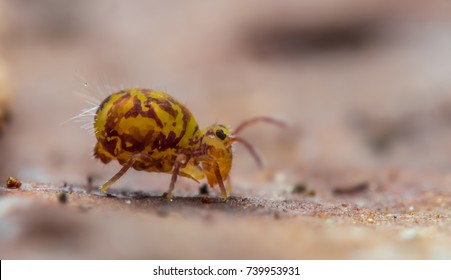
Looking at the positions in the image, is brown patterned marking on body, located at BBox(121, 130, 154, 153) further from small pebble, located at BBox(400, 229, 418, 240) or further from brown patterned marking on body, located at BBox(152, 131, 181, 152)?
small pebble, located at BBox(400, 229, 418, 240)

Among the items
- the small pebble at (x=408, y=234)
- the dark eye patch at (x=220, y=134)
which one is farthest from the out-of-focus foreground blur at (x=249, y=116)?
the dark eye patch at (x=220, y=134)

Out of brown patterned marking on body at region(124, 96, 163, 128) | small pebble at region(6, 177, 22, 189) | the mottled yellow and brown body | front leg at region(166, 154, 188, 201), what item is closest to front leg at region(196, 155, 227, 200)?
the mottled yellow and brown body

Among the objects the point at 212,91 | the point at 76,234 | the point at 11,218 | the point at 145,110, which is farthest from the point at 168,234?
the point at 212,91

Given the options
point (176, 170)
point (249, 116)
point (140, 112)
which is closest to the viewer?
point (176, 170)

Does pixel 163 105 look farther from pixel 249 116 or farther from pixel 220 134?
pixel 249 116

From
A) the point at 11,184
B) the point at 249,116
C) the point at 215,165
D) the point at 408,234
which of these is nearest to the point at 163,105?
Result: the point at 215,165
